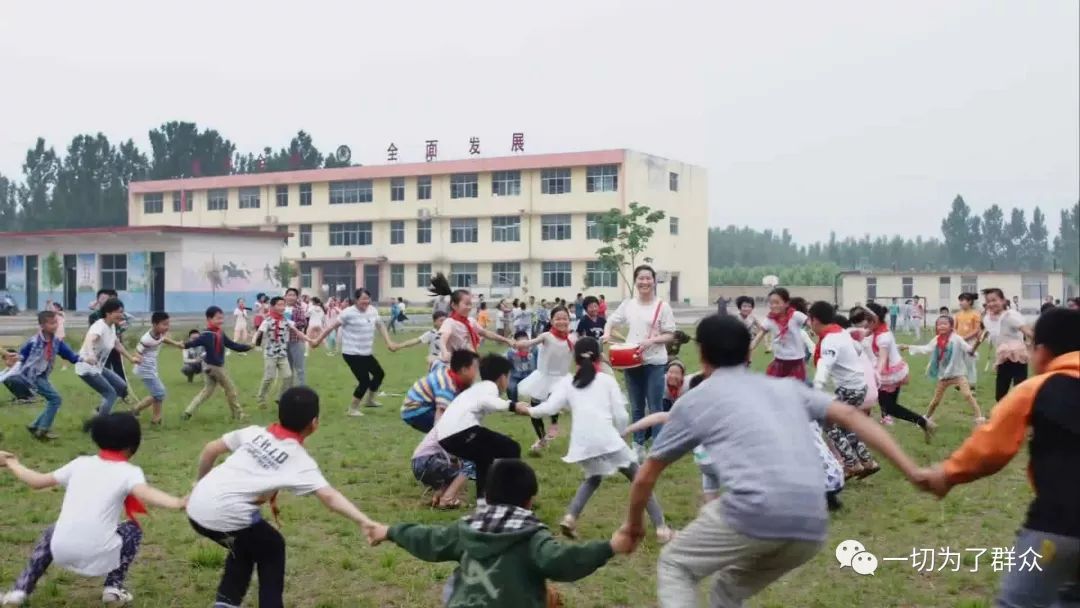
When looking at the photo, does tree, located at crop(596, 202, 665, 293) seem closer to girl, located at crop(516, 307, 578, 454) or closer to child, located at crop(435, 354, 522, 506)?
girl, located at crop(516, 307, 578, 454)

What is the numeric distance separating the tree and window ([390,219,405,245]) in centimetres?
1390

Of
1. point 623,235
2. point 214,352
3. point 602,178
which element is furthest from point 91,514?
point 602,178

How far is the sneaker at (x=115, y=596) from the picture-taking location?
584cm

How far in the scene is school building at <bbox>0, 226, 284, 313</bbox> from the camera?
50125 millimetres

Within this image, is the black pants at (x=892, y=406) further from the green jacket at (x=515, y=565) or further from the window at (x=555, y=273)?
the window at (x=555, y=273)

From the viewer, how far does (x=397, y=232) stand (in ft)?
213

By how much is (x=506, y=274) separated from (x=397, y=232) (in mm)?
Result: 8206

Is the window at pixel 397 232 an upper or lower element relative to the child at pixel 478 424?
upper

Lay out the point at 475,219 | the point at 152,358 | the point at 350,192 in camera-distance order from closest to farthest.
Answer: the point at 152,358 → the point at 475,219 → the point at 350,192

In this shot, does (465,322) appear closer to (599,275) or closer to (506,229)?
(599,275)

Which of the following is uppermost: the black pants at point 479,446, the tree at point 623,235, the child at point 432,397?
the tree at point 623,235

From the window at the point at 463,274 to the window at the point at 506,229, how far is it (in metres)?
2.61

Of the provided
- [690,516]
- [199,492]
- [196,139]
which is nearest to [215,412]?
[690,516]

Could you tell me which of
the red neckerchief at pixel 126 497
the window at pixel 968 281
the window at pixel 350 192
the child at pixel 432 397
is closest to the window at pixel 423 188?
the window at pixel 350 192
